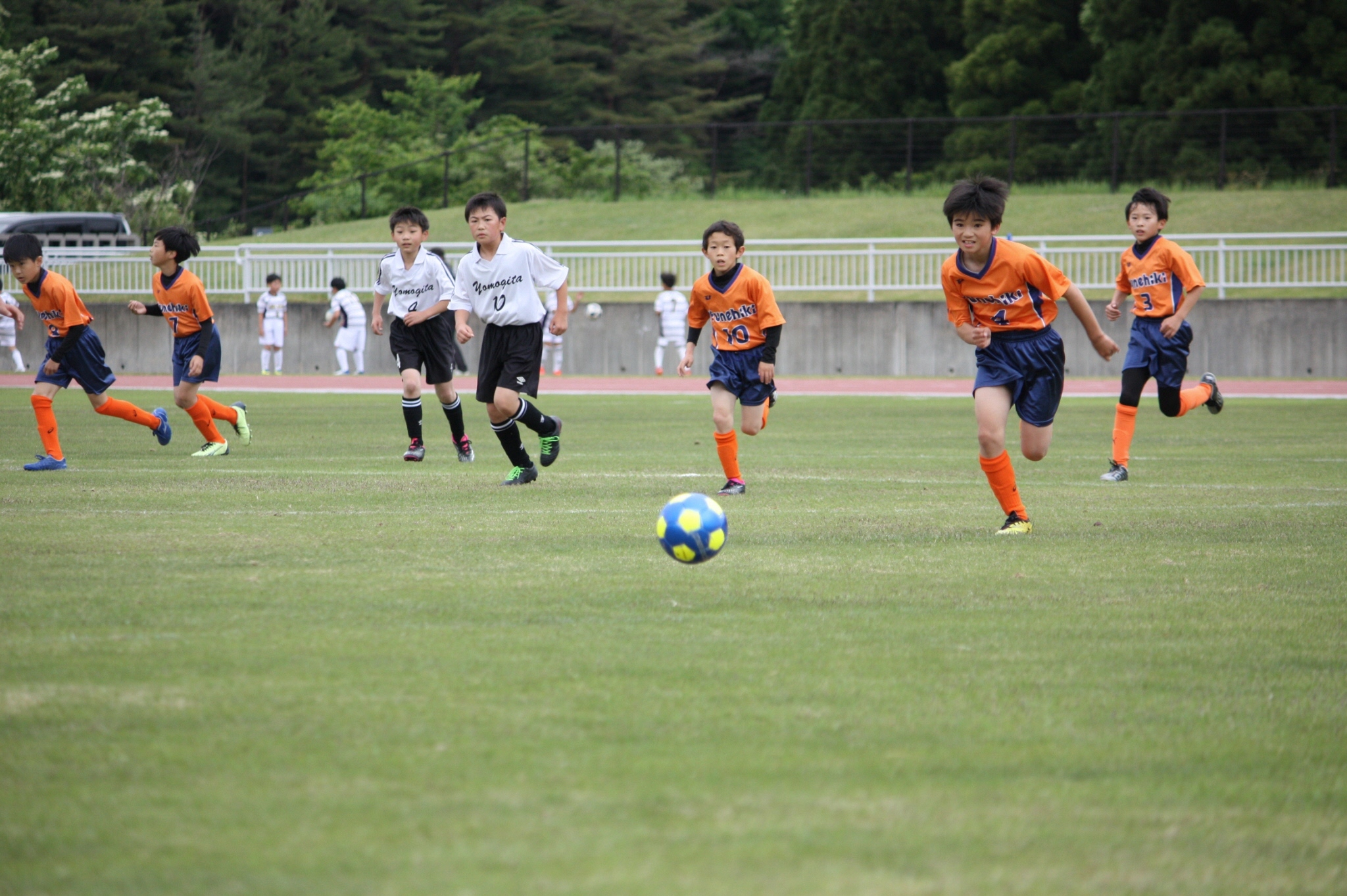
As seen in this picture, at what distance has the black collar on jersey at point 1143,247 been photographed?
11.0 m

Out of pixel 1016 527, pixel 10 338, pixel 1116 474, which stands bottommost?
pixel 1116 474

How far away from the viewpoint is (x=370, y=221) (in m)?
44.8

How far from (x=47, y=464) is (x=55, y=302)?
1314mm

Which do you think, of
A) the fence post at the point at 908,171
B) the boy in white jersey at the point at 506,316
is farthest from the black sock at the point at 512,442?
the fence post at the point at 908,171

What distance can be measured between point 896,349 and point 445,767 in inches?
995

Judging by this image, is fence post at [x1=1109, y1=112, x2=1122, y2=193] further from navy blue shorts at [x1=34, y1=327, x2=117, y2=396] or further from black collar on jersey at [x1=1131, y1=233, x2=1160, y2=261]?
navy blue shorts at [x1=34, y1=327, x2=117, y2=396]

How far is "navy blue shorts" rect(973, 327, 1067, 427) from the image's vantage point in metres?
7.68

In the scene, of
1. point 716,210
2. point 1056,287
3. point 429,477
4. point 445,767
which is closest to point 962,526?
point 1056,287

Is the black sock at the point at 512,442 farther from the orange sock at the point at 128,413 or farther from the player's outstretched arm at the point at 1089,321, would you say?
the player's outstretched arm at the point at 1089,321

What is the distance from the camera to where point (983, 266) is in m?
7.57

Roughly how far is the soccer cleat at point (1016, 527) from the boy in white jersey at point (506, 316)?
3.63 metres

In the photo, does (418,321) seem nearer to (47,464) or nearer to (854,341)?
(47,464)

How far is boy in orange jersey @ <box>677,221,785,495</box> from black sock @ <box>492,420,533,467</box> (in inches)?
49.2

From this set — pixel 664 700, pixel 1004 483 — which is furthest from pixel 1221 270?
pixel 664 700
